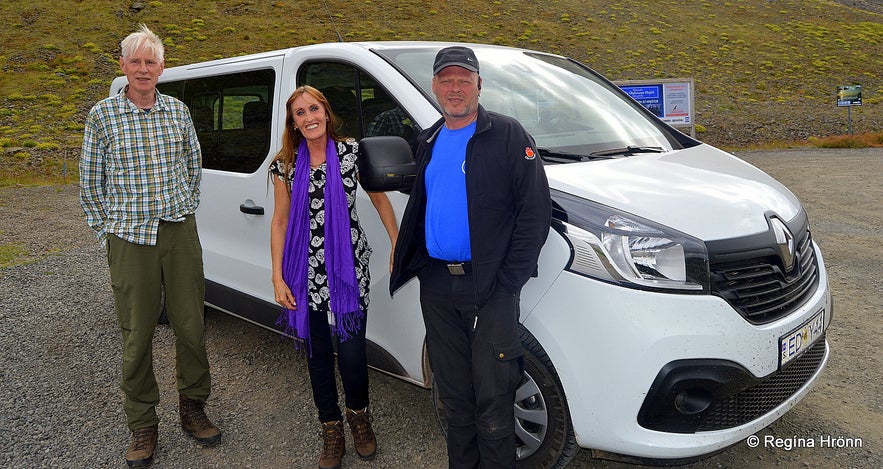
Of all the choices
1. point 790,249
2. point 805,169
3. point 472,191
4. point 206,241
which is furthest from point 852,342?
point 805,169

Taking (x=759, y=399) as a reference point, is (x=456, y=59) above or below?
above

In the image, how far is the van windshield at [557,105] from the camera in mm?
2979

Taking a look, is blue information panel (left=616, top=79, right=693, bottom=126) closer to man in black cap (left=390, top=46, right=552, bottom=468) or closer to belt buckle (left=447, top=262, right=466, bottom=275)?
man in black cap (left=390, top=46, right=552, bottom=468)

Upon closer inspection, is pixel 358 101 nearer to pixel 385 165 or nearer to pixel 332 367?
pixel 385 165

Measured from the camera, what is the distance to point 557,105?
3.23 m

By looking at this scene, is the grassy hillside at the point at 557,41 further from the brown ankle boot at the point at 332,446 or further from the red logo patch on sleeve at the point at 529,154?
the red logo patch on sleeve at the point at 529,154

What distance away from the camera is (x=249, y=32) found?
154 feet

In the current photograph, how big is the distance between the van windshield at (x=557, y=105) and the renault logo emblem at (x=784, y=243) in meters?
0.74

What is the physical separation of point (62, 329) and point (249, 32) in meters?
46.1

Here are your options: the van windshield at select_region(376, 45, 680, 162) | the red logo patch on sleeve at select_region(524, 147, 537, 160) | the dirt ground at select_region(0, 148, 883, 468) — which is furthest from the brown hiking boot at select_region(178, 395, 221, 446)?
the red logo patch on sleeve at select_region(524, 147, 537, 160)

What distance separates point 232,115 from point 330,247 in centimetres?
158

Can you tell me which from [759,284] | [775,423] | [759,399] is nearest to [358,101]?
[759,284]

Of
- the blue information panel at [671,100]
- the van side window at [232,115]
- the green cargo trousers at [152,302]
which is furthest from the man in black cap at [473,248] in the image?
the blue information panel at [671,100]

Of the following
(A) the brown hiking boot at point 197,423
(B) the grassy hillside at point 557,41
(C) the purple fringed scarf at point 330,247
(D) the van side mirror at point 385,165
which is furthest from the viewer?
(B) the grassy hillside at point 557,41
